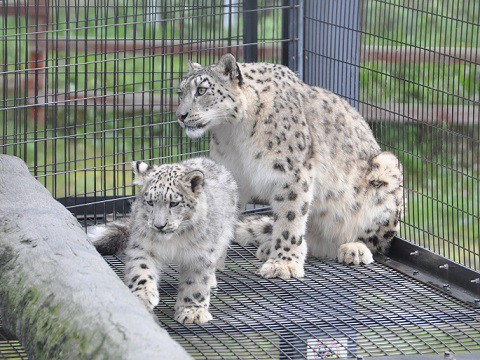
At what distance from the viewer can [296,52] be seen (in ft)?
23.9

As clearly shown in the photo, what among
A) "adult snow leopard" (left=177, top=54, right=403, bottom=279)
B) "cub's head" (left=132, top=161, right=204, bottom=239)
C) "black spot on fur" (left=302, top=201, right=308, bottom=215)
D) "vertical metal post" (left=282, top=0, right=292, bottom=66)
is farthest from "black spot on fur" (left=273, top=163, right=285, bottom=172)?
"vertical metal post" (left=282, top=0, right=292, bottom=66)

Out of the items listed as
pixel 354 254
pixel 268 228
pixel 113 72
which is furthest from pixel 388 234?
pixel 113 72

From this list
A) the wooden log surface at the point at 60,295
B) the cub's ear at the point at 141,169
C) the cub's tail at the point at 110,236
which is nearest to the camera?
the wooden log surface at the point at 60,295

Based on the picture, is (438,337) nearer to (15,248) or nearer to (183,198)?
(183,198)

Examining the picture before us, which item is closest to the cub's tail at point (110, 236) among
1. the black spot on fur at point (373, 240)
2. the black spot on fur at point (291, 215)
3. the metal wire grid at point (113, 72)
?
the metal wire grid at point (113, 72)

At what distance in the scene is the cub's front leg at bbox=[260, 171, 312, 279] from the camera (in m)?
5.90

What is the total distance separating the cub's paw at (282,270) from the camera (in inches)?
234

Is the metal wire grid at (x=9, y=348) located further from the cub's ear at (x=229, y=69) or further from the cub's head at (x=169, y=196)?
the cub's ear at (x=229, y=69)

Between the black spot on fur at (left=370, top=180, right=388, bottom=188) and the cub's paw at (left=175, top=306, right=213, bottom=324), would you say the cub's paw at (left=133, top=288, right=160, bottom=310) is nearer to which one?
the cub's paw at (left=175, top=306, right=213, bottom=324)

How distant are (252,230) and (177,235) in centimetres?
155

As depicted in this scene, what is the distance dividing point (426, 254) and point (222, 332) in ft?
5.36

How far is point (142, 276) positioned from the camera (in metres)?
5.12

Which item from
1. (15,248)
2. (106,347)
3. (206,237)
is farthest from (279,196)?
(106,347)

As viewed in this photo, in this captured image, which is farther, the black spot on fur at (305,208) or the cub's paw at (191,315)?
the black spot on fur at (305,208)
